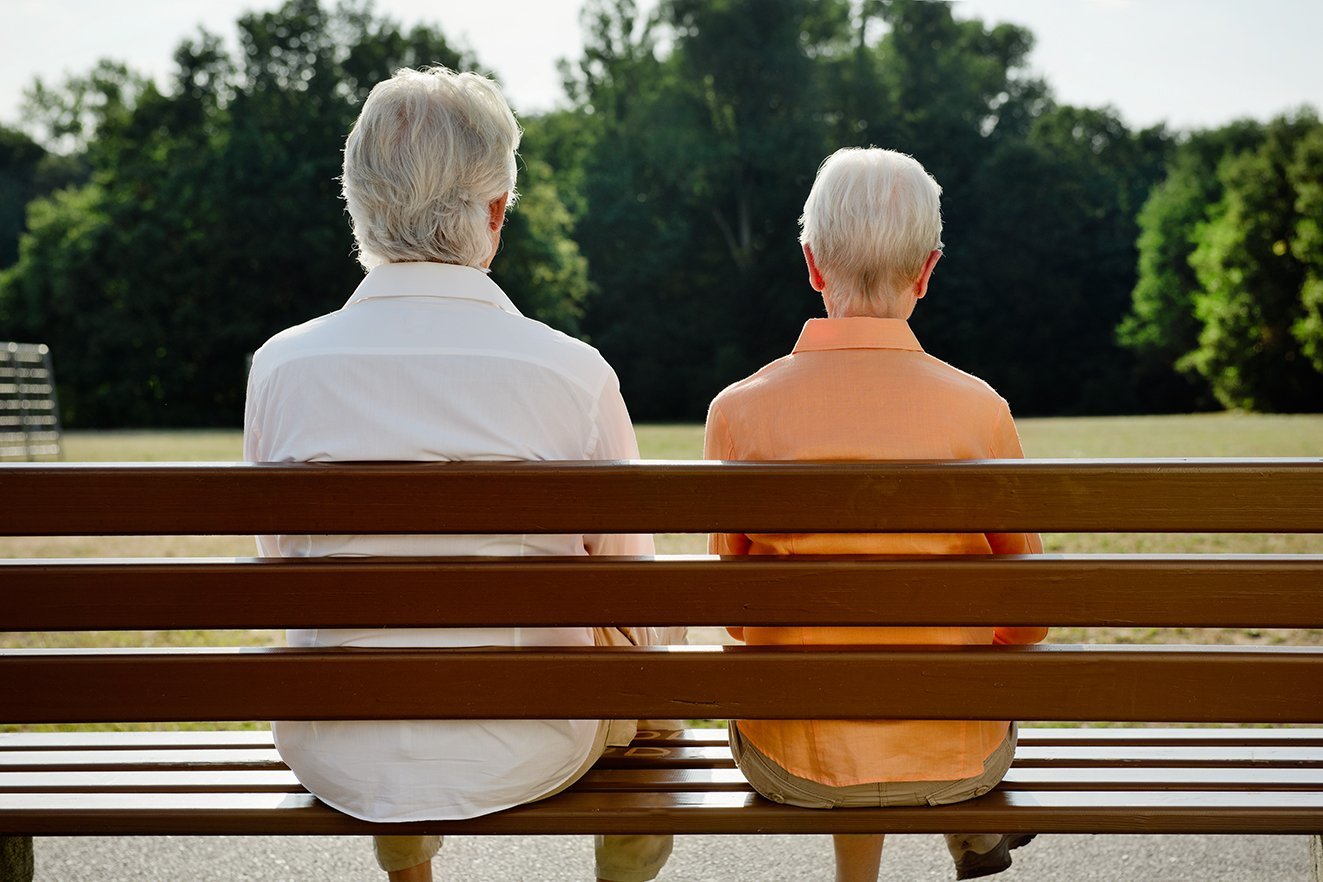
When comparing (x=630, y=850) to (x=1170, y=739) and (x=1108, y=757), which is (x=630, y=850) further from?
(x=1170, y=739)

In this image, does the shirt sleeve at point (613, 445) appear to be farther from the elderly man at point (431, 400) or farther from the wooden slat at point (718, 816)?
the wooden slat at point (718, 816)

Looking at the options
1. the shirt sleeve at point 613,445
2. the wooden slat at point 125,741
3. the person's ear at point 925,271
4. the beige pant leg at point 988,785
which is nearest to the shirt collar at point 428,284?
the shirt sleeve at point 613,445

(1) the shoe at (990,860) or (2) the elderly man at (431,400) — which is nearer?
(2) the elderly man at (431,400)

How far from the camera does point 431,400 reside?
7.61 ft

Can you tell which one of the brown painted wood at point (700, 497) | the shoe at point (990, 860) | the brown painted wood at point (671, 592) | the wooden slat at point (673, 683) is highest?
the brown painted wood at point (700, 497)

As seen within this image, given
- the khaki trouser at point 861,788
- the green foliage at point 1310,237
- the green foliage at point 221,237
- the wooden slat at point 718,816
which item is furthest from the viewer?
the green foliage at point 1310,237

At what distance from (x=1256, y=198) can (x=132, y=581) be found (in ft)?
169

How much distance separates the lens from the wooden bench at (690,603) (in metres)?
2.16

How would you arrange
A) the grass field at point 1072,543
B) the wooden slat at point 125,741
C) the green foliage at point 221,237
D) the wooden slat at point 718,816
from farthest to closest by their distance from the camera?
the green foliage at point 221,237 → the grass field at point 1072,543 → the wooden slat at point 125,741 → the wooden slat at point 718,816

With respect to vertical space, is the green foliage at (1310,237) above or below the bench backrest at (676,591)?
below

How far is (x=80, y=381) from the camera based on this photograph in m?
44.5

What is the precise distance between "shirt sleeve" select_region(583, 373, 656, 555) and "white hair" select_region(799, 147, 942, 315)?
48 cm

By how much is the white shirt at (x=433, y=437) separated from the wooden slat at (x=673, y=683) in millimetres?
92

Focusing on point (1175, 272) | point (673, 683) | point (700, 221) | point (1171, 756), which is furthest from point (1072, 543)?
point (1175, 272)
